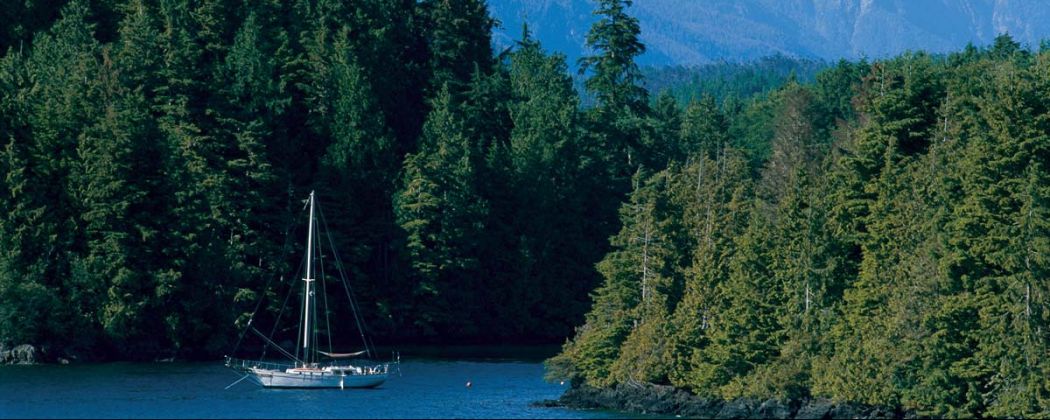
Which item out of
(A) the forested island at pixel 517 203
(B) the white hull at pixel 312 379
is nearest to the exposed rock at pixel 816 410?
(A) the forested island at pixel 517 203

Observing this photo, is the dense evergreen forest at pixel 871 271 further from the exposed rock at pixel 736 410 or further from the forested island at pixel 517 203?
the exposed rock at pixel 736 410

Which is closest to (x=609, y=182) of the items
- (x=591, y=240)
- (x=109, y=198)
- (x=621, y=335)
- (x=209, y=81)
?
(x=591, y=240)

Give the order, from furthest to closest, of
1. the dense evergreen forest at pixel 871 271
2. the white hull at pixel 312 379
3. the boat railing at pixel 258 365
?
the boat railing at pixel 258 365 < the white hull at pixel 312 379 < the dense evergreen forest at pixel 871 271

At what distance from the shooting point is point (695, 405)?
7106 cm

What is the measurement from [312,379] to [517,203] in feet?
133

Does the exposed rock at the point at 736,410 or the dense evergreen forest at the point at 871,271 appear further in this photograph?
the exposed rock at the point at 736,410

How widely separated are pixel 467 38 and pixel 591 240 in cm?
2217

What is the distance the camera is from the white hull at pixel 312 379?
83812 millimetres

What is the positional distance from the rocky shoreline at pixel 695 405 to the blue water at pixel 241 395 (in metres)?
1.91

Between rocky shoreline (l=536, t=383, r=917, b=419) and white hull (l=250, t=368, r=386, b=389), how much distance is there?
37.5ft

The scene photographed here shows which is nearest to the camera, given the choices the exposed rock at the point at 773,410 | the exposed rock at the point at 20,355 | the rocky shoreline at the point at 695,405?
the rocky shoreline at the point at 695,405

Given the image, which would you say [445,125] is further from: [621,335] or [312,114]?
[621,335]

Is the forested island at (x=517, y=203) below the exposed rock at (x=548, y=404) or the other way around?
the other way around

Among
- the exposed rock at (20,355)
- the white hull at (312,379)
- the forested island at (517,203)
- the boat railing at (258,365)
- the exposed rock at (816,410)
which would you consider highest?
the forested island at (517,203)
